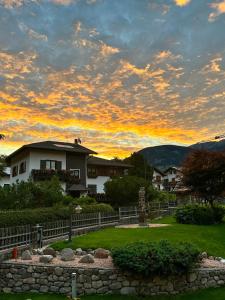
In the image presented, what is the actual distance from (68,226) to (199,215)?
10333mm

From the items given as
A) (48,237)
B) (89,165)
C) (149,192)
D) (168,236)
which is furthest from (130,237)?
(89,165)

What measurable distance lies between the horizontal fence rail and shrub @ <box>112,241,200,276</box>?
14.9 feet

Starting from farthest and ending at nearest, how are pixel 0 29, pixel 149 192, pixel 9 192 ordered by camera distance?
pixel 149 192, pixel 9 192, pixel 0 29

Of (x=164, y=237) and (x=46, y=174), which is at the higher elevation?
(x=46, y=174)

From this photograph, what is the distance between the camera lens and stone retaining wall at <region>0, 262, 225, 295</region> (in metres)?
12.8

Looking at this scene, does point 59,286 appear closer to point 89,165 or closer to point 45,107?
point 45,107

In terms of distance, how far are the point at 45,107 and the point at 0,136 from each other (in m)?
4.40

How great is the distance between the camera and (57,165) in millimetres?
45156

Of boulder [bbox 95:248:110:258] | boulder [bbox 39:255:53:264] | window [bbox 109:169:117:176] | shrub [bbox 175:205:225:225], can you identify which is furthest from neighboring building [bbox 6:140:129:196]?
boulder [bbox 39:255:53:264]

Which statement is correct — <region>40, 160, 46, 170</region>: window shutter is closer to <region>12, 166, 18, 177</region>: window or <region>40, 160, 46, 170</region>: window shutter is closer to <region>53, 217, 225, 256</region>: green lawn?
<region>12, 166, 18, 177</region>: window

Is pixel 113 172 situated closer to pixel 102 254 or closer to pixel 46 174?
pixel 46 174

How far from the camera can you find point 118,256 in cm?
1304

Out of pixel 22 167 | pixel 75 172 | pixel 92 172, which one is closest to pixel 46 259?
pixel 75 172

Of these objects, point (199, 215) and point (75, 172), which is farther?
point (75, 172)
